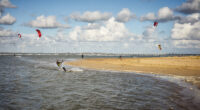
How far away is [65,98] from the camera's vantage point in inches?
427

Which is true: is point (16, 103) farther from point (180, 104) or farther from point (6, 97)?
point (180, 104)

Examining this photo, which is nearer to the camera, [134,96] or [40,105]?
[40,105]

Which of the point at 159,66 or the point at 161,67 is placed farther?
the point at 159,66

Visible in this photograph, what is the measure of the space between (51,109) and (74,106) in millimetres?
1321

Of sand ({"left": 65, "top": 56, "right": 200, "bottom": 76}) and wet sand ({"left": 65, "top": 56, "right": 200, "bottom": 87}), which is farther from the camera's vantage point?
sand ({"left": 65, "top": 56, "right": 200, "bottom": 76})

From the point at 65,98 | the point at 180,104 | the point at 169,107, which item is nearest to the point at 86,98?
the point at 65,98

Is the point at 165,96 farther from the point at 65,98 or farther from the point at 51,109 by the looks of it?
the point at 51,109

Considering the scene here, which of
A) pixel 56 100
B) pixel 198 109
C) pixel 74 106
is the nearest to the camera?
pixel 198 109

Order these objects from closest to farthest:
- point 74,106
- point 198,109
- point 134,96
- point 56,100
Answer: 1. point 198,109
2. point 74,106
3. point 56,100
4. point 134,96

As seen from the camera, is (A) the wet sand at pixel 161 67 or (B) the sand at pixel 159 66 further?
(B) the sand at pixel 159 66

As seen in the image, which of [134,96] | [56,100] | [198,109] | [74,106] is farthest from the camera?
[134,96]

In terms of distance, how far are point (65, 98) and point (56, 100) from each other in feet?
2.24

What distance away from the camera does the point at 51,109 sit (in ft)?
28.7

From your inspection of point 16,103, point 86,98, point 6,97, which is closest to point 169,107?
point 86,98
